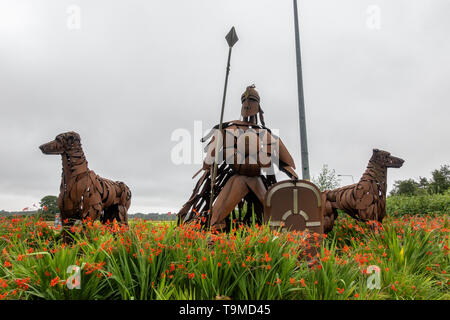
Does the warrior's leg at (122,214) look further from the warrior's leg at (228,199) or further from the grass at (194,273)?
the grass at (194,273)

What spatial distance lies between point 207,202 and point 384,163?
12.3ft

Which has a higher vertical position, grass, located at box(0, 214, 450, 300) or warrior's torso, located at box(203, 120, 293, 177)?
warrior's torso, located at box(203, 120, 293, 177)

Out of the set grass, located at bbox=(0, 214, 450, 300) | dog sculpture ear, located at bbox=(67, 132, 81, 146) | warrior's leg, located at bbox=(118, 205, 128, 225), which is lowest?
grass, located at bbox=(0, 214, 450, 300)

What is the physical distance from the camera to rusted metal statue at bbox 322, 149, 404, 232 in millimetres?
6020

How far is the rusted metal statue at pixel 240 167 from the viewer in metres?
4.77

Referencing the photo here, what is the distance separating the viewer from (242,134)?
4.91 metres

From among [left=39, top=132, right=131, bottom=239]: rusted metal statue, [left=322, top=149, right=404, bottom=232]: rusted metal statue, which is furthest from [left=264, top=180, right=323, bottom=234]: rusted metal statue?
[left=39, top=132, right=131, bottom=239]: rusted metal statue

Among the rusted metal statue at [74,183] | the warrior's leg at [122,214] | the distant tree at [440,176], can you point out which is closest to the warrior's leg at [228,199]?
the rusted metal statue at [74,183]

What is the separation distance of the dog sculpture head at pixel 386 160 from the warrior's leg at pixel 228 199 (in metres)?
3.14

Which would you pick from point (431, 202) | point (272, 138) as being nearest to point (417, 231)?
point (272, 138)

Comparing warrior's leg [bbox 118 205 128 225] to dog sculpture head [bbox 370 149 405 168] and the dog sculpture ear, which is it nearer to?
the dog sculpture ear

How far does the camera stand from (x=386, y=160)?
6246 mm

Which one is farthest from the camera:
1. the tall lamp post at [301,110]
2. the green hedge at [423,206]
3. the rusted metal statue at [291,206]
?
the green hedge at [423,206]

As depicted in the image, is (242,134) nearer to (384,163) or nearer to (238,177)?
(238,177)
